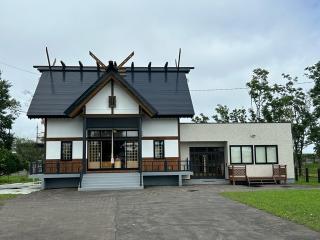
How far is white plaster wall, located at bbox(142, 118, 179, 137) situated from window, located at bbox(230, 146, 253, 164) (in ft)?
15.2

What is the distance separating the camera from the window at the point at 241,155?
26719mm

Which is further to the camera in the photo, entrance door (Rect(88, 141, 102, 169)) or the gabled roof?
entrance door (Rect(88, 141, 102, 169))

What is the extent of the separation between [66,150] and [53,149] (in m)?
0.84

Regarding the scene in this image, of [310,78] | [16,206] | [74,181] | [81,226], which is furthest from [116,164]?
[310,78]

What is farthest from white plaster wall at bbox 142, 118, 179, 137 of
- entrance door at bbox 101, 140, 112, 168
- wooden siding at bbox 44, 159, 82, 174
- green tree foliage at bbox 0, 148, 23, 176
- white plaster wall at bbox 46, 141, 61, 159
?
green tree foliage at bbox 0, 148, 23, 176

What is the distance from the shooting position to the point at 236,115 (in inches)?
1686

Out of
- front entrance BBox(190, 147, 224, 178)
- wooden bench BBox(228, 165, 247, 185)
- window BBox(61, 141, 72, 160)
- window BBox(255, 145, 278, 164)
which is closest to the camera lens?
window BBox(61, 141, 72, 160)

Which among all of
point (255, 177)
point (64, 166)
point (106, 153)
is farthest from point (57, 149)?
point (255, 177)

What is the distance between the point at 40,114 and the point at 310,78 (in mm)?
24170

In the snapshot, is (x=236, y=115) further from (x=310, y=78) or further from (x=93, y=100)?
(x=93, y=100)

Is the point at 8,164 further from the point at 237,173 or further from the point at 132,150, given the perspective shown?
the point at 237,173

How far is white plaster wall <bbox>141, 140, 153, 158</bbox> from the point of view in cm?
2503

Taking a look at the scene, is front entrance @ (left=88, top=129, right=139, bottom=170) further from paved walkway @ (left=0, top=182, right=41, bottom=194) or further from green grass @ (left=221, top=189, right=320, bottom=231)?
green grass @ (left=221, top=189, right=320, bottom=231)

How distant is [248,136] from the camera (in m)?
27.0
